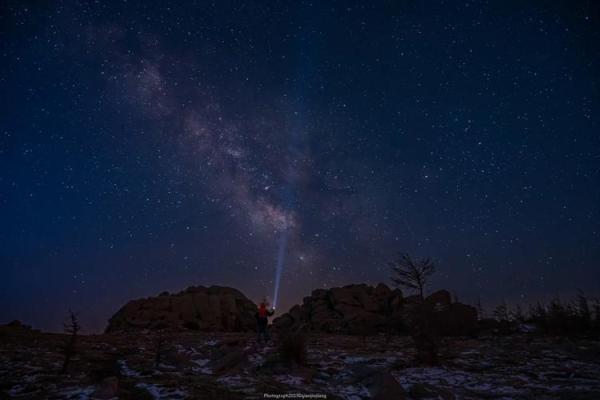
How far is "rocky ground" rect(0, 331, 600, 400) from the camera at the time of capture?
8.60 metres

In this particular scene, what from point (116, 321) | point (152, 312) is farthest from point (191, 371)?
point (116, 321)

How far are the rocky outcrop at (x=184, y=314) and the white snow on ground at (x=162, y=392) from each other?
2894 cm

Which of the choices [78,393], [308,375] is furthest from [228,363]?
[78,393]

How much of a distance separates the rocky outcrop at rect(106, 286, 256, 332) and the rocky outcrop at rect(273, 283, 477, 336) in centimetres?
623

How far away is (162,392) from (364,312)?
1430 inches

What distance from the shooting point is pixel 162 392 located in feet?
29.0

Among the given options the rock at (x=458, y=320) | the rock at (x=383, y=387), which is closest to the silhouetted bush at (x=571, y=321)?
the rock at (x=458, y=320)

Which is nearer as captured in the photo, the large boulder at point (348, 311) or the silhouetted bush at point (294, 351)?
the silhouetted bush at point (294, 351)

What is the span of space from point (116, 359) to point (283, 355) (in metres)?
7.51

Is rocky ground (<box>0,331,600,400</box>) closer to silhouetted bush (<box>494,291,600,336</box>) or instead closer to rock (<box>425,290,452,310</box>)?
silhouetted bush (<box>494,291,600,336</box>)

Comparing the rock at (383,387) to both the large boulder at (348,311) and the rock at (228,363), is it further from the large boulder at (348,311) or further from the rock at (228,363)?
the large boulder at (348,311)

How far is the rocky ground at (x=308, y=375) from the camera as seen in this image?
8.60 m

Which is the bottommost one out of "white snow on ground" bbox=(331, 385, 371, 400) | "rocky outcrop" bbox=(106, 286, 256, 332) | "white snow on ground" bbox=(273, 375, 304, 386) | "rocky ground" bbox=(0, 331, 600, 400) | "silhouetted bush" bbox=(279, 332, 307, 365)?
"white snow on ground" bbox=(331, 385, 371, 400)

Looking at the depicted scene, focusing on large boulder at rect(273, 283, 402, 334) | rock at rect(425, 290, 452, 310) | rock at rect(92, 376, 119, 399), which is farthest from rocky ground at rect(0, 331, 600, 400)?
rock at rect(425, 290, 452, 310)
